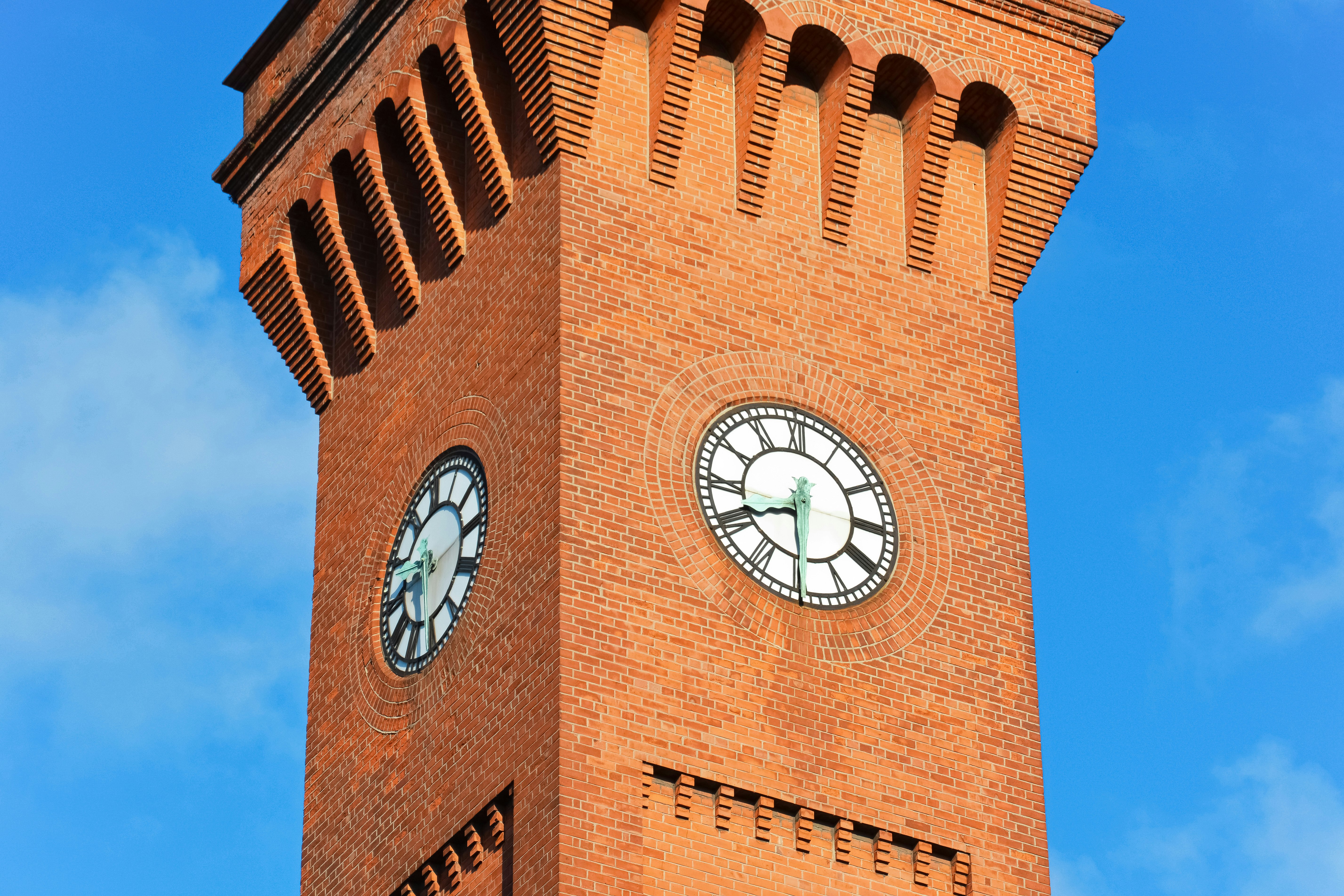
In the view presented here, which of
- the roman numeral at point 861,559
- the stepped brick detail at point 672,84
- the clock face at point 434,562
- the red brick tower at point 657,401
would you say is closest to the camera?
the red brick tower at point 657,401

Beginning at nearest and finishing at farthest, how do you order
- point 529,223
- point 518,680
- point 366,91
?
point 518,680, point 529,223, point 366,91

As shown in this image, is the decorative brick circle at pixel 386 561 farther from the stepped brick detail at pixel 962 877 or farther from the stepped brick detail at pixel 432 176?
the stepped brick detail at pixel 962 877

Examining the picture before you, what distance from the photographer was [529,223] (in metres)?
35.3

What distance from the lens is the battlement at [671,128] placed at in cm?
3584

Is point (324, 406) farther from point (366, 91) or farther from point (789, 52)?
point (789, 52)

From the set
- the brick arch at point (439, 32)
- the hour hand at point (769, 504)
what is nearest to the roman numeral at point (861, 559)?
the hour hand at point (769, 504)

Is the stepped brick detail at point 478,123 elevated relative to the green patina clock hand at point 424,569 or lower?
elevated

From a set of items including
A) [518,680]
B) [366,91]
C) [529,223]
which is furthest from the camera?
[366,91]

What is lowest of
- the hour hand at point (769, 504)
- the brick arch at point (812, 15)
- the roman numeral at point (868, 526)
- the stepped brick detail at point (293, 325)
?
the hour hand at point (769, 504)

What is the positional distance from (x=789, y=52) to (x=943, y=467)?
16.7 ft

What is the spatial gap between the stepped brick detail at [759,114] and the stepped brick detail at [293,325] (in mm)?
5951

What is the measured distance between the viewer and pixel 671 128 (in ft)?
118

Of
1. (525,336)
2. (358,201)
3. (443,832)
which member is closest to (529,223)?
(525,336)

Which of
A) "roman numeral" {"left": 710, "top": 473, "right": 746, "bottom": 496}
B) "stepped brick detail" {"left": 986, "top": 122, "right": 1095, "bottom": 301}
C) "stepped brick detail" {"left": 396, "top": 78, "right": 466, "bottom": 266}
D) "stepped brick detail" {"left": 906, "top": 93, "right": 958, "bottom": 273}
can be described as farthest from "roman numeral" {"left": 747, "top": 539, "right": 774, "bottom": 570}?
"stepped brick detail" {"left": 396, "top": 78, "right": 466, "bottom": 266}
